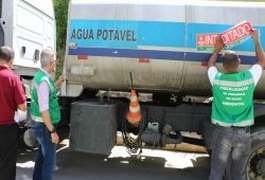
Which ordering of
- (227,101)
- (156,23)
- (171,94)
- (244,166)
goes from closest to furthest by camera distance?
(227,101)
(244,166)
(156,23)
(171,94)

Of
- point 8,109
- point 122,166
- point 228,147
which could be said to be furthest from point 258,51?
point 122,166

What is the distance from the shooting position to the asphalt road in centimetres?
683

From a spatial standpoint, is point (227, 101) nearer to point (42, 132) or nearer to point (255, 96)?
point (255, 96)

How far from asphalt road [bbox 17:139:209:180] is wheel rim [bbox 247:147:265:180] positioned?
115 centimetres

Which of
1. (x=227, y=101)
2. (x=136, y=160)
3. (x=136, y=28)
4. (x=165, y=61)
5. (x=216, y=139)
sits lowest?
(x=136, y=160)

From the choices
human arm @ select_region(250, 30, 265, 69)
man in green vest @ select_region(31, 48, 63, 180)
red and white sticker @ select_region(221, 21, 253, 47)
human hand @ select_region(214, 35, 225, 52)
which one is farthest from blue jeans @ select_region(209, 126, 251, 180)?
man in green vest @ select_region(31, 48, 63, 180)

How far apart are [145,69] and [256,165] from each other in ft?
5.76

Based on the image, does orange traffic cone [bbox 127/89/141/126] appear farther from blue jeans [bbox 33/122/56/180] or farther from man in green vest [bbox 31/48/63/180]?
blue jeans [bbox 33/122/56/180]

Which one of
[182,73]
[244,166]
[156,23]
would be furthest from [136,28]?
[244,166]

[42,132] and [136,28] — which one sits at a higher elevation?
[136,28]

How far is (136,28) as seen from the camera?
240 inches

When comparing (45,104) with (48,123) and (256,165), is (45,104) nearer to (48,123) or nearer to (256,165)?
(48,123)

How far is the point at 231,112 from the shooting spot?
506 cm

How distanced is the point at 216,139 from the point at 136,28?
68.8 inches
